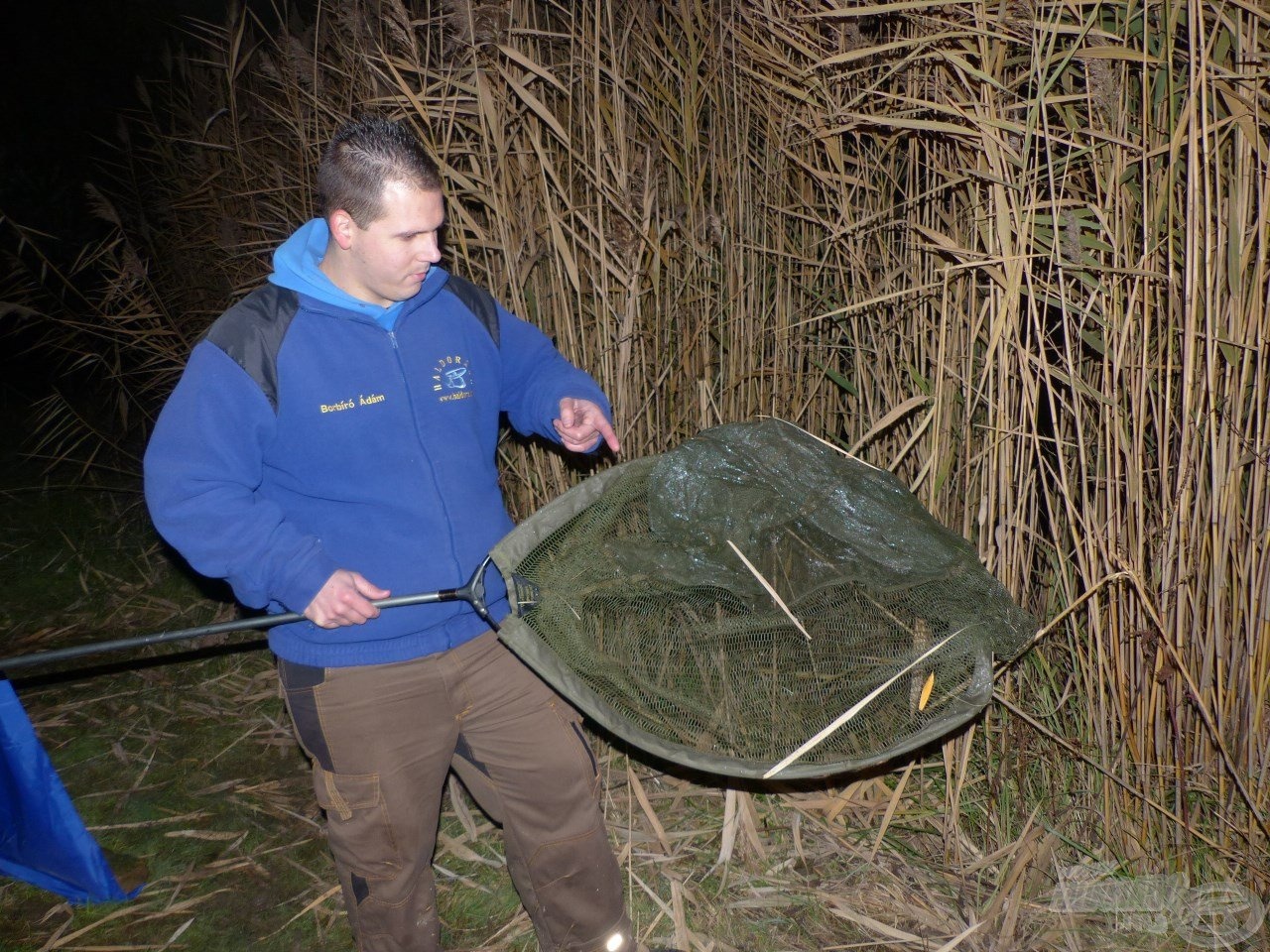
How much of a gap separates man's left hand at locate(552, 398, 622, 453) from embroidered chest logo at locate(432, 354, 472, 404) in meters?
0.22

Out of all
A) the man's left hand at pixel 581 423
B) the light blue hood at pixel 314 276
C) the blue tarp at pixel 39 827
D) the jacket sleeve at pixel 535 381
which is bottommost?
the blue tarp at pixel 39 827

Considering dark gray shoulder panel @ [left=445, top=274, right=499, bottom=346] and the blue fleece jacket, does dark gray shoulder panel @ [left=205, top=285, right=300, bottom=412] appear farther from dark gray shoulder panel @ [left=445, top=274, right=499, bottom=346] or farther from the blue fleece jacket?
dark gray shoulder panel @ [left=445, top=274, right=499, bottom=346]

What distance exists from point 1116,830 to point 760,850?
0.86 m

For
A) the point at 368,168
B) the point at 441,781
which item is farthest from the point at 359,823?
the point at 368,168

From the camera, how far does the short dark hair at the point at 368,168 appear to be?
1866 millimetres

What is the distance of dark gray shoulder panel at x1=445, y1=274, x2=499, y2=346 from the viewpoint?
220 cm

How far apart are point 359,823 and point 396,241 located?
3.66 ft

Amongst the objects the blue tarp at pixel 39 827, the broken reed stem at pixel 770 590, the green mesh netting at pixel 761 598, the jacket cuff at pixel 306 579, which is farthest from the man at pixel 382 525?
the blue tarp at pixel 39 827

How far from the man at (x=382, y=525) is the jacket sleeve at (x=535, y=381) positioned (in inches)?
1.2

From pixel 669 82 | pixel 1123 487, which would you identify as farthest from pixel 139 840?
pixel 1123 487

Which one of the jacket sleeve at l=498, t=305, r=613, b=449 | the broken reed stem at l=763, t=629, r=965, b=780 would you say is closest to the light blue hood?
the jacket sleeve at l=498, t=305, r=613, b=449

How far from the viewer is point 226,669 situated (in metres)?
3.86

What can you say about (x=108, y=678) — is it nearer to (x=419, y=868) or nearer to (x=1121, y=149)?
(x=419, y=868)

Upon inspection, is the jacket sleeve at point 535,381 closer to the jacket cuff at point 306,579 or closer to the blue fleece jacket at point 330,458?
the blue fleece jacket at point 330,458
